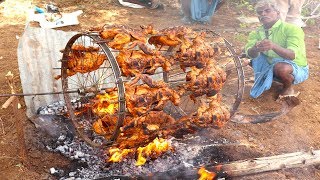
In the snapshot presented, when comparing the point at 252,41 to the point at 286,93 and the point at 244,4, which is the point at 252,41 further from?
the point at 244,4

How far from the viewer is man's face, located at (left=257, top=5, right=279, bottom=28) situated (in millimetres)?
6685

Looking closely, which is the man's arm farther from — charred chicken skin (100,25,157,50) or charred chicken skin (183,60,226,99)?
charred chicken skin (100,25,157,50)

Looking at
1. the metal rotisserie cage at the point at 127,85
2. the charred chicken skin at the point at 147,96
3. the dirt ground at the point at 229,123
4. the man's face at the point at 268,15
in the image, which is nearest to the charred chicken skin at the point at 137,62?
the metal rotisserie cage at the point at 127,85

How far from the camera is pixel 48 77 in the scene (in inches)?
237

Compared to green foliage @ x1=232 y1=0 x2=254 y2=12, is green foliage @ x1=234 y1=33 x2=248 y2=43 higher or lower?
lower

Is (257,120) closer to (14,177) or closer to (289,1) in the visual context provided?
(14,177)

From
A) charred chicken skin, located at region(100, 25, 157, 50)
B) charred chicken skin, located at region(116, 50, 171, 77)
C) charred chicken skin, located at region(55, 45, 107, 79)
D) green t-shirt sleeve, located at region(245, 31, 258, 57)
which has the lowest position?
green t-shirt sleeve, located at region(245, 31, 258, 57)

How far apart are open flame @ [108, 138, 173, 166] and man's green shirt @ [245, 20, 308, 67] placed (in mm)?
3318

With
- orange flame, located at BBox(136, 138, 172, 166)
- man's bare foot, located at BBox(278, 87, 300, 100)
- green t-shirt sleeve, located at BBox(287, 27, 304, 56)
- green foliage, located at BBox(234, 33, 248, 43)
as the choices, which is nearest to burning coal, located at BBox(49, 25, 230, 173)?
orange flame, located at BBox(136, 138, 172, 166)

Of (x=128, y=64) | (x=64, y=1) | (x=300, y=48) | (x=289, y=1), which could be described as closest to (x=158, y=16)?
(x=64, y=1)

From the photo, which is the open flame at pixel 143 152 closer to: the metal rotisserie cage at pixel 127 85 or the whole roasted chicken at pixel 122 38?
the metal rotisserie cage at pixel 127 85

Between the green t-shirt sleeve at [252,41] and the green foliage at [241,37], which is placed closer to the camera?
the green t-shirt sleeve at [252,41]

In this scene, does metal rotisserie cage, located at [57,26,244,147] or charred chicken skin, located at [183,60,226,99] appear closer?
metal rotisserie cage, located at [57,26,244,147]

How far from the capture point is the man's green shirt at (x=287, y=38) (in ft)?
21.9
